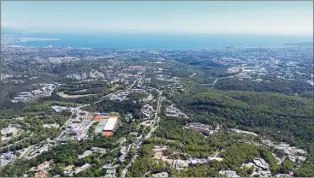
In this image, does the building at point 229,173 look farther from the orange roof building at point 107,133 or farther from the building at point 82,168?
the orange roof building at point 107,133

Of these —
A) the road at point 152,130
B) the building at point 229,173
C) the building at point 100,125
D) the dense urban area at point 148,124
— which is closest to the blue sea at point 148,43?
the dense urban area at point 148,124

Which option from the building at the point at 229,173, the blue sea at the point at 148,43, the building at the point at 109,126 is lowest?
the building at the point at 229,173

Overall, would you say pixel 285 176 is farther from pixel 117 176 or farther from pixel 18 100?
pixel 18 100

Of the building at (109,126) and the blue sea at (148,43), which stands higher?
the blue sea at (148,43)

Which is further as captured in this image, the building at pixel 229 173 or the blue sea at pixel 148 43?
the blue sea at pixel 148 43

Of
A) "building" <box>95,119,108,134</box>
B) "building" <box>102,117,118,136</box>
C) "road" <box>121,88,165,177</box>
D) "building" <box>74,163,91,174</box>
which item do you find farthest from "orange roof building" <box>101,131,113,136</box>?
"building" <box>74,163,91,174</box>

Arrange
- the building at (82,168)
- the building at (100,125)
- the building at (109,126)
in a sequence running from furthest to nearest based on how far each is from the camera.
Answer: the building at (100,125) → the building at (109,126) → the building at (82,168)

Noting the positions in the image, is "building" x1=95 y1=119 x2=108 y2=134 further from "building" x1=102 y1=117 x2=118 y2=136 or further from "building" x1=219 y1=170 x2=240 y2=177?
"building" x1=219 y1=170 x2=240 y2=177

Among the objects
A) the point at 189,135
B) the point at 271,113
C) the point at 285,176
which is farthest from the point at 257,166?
the point at 271,113
